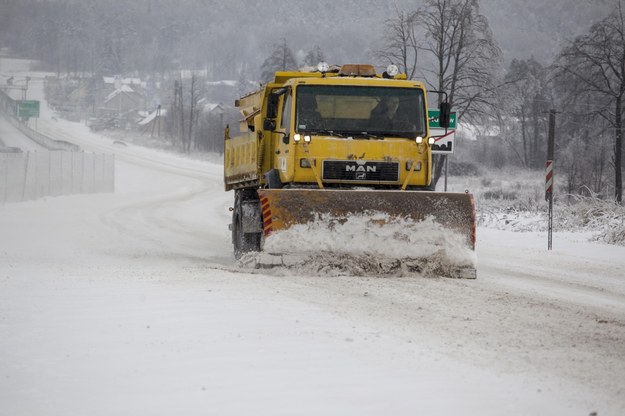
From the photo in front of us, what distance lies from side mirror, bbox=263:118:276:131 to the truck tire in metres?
1.52

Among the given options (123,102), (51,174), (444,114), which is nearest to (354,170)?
(444,114)

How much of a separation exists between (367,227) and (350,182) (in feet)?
3.38

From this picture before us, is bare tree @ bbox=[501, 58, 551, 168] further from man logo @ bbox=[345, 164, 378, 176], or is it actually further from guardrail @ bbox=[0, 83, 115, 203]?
man logo @ bbox=[345, 164, 378, 176]

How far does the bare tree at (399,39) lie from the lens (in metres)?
30.6

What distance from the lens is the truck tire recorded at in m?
13.8

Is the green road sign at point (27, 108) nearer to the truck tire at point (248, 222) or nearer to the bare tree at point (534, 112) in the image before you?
the bare tree at point (534, 112)

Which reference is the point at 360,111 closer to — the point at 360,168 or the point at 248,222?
the point at 360,168

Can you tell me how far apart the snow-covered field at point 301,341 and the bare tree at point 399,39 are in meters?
18.1

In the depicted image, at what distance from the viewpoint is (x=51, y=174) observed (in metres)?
35.2

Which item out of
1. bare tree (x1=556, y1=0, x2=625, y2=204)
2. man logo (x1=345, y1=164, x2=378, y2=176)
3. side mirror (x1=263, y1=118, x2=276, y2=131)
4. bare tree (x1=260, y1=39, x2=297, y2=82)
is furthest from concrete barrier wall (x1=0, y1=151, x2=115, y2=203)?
man logo (x1=345, y1=164, x2=378, y2=176)

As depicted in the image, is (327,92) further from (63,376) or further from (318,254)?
(63,376)

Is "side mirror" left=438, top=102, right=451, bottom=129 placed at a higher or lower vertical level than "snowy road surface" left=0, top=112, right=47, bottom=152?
lower

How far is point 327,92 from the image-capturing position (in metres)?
12.5

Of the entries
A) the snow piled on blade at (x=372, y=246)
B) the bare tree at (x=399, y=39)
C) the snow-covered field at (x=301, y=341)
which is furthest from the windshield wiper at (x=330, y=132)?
the bare tree at (x=399, y=39)
